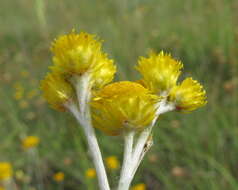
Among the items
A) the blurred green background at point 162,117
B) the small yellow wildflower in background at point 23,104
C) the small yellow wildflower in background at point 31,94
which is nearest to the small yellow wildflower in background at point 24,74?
the blurred green background at point 162,117

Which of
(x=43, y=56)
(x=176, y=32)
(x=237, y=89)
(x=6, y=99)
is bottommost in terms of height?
(x=237, y=89)

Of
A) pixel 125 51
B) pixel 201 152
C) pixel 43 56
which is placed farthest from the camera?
pixel 43 56

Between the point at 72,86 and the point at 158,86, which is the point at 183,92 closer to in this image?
the point at 158,86

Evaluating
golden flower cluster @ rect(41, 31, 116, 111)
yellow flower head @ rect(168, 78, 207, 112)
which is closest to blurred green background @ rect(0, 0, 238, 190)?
golden flower cluster @ rect(41, 31, 116, 111)

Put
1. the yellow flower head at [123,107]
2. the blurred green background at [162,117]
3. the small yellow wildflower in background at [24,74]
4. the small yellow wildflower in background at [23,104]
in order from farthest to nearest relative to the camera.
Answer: the small yellow wildflower in background at [24,74], the small yellow wildflower in background at [23,104], the blurred green background at [162,117], the yellow flower head at [123,107]

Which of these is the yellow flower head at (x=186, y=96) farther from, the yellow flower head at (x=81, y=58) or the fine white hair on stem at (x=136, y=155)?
the yellow flower head at (x=81, y=58)

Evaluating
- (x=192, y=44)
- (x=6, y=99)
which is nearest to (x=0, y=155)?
(x=6, y=99)

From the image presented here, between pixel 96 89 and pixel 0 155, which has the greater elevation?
pixel 0 155

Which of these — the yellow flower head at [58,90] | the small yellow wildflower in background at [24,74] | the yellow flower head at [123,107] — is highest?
the small yellow wildflower in background at [24,74]
